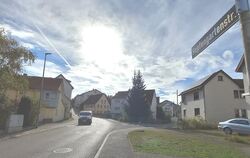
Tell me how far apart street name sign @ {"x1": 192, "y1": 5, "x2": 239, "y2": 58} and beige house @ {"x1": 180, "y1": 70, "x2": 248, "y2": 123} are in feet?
108

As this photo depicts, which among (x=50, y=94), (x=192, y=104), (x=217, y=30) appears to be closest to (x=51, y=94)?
(x=50, y=94)

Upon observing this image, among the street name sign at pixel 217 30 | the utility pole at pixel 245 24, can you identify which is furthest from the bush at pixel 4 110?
the utility pole at pixel 245 24

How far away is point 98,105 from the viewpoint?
9419 centimetres

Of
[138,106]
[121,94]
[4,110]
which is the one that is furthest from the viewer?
[121,94]

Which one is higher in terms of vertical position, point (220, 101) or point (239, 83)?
point (239, 83)

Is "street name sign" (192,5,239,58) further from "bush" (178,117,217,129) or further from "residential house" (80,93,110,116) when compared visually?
"residential house" (80,93,110,116)

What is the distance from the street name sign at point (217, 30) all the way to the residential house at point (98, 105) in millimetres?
88722

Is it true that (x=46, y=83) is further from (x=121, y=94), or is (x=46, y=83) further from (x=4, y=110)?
(x=121, y=94)

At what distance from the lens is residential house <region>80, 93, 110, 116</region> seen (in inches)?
3660

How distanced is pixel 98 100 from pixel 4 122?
7148cm

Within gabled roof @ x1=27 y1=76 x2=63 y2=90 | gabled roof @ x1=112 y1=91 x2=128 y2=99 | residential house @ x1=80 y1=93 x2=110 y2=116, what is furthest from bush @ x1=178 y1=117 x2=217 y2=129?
residential house @ x1=80 y1=93 x2=110 y2=116

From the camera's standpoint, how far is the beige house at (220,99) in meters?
35.2

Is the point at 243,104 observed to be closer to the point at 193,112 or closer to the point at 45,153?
the point at 193,112

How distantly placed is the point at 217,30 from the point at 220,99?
34970mm
